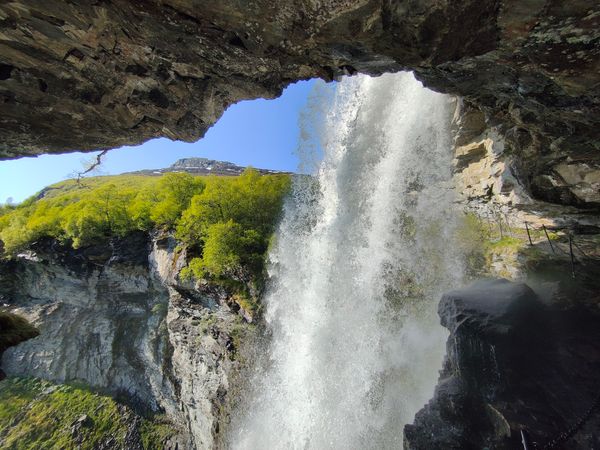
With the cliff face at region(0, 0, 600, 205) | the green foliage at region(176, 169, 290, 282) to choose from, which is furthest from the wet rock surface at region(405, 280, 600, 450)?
the green foliage at region(176, 169, 290, 282)

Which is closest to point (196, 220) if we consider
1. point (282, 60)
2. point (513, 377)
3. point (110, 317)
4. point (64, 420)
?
point (110, 317)

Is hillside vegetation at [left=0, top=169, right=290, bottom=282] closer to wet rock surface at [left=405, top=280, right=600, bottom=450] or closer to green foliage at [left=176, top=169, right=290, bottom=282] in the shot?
green foliage at [left=176, top=169, right=290, bottom=282]

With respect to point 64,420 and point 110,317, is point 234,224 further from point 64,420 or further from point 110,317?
point 64,420

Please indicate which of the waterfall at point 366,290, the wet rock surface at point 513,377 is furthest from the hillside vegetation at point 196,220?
the wet rock surface at point 513,377

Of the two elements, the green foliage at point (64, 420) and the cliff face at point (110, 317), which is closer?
the green foliage at point (64, 420)

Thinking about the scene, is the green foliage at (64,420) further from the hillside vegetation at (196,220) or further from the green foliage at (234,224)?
the green foliage at (234,224)

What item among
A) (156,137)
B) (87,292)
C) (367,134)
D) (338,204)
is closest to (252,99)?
(156,137)

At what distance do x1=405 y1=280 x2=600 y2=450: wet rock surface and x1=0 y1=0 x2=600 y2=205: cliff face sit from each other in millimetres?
4775

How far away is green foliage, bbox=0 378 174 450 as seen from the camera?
83.2 feet

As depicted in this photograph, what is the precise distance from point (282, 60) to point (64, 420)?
3259 cm

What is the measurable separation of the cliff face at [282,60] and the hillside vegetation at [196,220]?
44.0 feet

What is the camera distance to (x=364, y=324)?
17.1 metres

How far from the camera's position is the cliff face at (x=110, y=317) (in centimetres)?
2552

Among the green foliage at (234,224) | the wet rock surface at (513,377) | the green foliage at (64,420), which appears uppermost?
the green foliage at (234,224)
